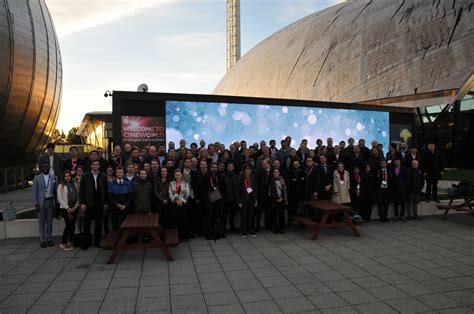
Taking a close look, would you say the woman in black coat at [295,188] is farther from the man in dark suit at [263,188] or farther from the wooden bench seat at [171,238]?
the wooden bench seat at [171,238]

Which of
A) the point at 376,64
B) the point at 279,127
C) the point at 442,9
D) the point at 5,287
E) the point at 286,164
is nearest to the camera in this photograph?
the point at 5,287

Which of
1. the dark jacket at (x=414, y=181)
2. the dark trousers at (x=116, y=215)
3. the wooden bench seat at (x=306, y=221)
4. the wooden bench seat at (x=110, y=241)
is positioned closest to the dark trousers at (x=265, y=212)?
the wooden bench seat at (x=306, y=221)

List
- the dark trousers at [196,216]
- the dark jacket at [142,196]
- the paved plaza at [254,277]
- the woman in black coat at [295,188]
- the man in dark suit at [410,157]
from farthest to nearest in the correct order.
Answer: the man in dark suit at [410,157] < the woman in black coat at [295,188] < the dark trousers at [196,216] < the dark jacket at [142,196] < the paved plaza at [254,277]

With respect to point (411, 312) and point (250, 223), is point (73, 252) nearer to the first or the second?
point (250, 223)

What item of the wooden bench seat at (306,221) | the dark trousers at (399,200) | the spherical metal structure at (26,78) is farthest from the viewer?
the spherical metal structure at (26,78)

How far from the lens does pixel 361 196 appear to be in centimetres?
880

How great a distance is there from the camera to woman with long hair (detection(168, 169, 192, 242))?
6867 millimetres

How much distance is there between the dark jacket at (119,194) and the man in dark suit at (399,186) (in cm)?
691

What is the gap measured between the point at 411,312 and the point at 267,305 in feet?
5.33

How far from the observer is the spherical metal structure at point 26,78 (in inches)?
539

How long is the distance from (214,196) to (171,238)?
160 cm

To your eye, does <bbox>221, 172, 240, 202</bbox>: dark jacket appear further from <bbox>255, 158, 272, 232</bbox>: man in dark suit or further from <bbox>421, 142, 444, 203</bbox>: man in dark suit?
<bbox>421, 142, 444, 203</bbox>: man in dark suit

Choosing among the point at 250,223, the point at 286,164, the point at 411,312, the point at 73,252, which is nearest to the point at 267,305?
the point at 411,312

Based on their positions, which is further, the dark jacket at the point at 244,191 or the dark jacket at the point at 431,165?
the dark jacket at the point at 431,165
